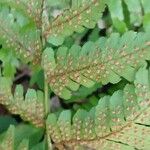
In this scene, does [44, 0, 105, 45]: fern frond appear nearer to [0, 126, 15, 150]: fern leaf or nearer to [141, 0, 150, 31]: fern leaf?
[0, 126, 15, 150]: fern leaf

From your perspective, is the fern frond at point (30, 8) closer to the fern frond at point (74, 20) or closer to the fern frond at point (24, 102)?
the fern frond at point (74, 20)

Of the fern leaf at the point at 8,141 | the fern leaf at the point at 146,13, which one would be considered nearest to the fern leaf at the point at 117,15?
the fern leaf at the point at 146,13

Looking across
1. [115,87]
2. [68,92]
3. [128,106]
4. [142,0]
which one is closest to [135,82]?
[128,106]

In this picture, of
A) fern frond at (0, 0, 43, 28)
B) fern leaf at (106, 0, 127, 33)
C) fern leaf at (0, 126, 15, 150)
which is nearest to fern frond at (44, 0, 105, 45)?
fern frond at (0, 0, 43, 28)

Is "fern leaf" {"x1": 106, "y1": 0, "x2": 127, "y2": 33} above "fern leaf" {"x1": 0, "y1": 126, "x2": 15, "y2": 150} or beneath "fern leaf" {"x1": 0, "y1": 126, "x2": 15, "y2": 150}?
above

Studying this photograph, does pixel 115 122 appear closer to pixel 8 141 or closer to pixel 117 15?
pixel 8 141

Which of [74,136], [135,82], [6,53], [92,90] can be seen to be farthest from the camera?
A: [92,90]

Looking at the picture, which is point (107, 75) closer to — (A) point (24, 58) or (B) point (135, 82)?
(B) point (135, 82)
